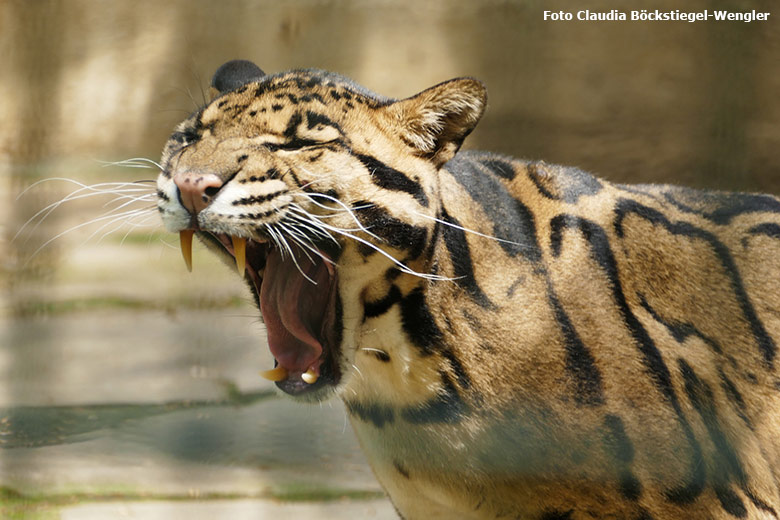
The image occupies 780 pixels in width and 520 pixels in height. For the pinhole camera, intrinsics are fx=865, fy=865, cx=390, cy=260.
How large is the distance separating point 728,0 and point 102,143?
2638 millimetres

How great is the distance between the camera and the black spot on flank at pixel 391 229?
1925 mm

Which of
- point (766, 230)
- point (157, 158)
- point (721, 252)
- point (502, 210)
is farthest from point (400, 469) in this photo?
point (157, 158)

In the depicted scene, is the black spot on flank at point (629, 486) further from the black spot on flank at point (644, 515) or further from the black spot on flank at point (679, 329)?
the black spot on flank at point (679, 329)

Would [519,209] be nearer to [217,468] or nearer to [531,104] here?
[531,104]

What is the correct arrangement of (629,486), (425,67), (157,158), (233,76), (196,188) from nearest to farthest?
1. (196,188)
2. (629,486)
3. (233,76)
4. (425,67)
5. (157,158)

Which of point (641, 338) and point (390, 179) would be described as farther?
point (641, 338)

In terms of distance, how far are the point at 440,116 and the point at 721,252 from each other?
94cm

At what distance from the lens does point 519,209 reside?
2289mm

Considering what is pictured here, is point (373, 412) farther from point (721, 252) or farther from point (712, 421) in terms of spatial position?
point (721, 252)

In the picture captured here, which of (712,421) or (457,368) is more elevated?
(457,368)

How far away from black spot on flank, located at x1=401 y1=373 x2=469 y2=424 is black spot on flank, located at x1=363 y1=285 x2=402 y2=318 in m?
0.21

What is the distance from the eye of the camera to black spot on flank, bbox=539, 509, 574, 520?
208 centimetres

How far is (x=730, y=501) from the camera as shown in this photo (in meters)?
2.09

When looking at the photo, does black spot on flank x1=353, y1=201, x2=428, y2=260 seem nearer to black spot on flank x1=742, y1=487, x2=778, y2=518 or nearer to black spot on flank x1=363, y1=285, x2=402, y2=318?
black spot on flank x1=363, y1=285, x2=402, y2=318
